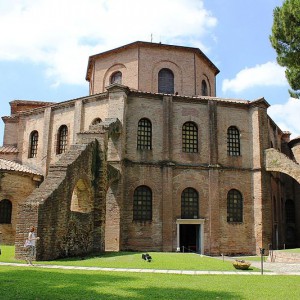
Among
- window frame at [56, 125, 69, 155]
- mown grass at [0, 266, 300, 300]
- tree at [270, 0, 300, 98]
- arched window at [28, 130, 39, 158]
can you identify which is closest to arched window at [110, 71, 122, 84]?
window frame at [56, 125, 69, 155]

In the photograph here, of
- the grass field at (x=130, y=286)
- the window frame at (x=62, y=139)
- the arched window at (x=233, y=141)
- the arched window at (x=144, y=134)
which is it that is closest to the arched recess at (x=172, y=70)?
the arched window at (x=144, y=134)

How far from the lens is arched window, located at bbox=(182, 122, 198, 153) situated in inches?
993

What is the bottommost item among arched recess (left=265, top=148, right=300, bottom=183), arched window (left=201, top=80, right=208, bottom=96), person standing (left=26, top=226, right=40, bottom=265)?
person standing (left=26, top=226, right=40, bottom=265)

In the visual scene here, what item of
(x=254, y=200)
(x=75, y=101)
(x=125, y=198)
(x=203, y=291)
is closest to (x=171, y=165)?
(x=125, y=198)

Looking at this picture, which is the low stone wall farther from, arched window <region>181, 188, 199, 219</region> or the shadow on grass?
the shadow on grass

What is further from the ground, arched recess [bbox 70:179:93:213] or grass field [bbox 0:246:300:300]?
arched recess [bbox 70:179:93:213]

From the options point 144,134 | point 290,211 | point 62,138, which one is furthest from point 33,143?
point 290,211

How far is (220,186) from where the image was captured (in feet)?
81.2

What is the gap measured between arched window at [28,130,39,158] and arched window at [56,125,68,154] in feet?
7.53

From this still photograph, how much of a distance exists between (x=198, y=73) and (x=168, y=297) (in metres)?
23.6

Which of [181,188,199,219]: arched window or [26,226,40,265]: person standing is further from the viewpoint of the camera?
[181,188,199,219]: arched window

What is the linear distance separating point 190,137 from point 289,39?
8.78 m

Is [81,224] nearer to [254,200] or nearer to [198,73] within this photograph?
[254,200]

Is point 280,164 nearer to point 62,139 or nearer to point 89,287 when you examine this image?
point 62,139
